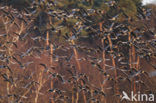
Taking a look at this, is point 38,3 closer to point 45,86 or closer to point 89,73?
point 45,86

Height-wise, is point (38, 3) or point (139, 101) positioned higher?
point (38, 3)

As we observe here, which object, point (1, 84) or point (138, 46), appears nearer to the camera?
point (138, 46)

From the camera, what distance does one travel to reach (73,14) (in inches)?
182

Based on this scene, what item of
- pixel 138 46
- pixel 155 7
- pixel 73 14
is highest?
→ pixel 155 7

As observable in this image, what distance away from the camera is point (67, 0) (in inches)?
552

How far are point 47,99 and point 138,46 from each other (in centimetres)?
248

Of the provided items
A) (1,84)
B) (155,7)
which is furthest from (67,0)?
(1,84)

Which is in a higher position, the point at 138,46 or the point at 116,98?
the point at 138,46

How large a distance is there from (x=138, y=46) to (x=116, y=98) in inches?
57.6

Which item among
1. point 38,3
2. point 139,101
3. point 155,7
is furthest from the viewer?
point 155,7

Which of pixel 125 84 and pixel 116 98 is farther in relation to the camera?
pixel 125 84

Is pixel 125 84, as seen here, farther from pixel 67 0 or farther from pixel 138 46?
pixel 67 0

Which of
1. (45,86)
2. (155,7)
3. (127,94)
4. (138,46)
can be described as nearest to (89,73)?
(45,86)

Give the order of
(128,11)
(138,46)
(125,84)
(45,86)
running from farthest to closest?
(128,11)
(45,86)
(125,84)
(138,46)
